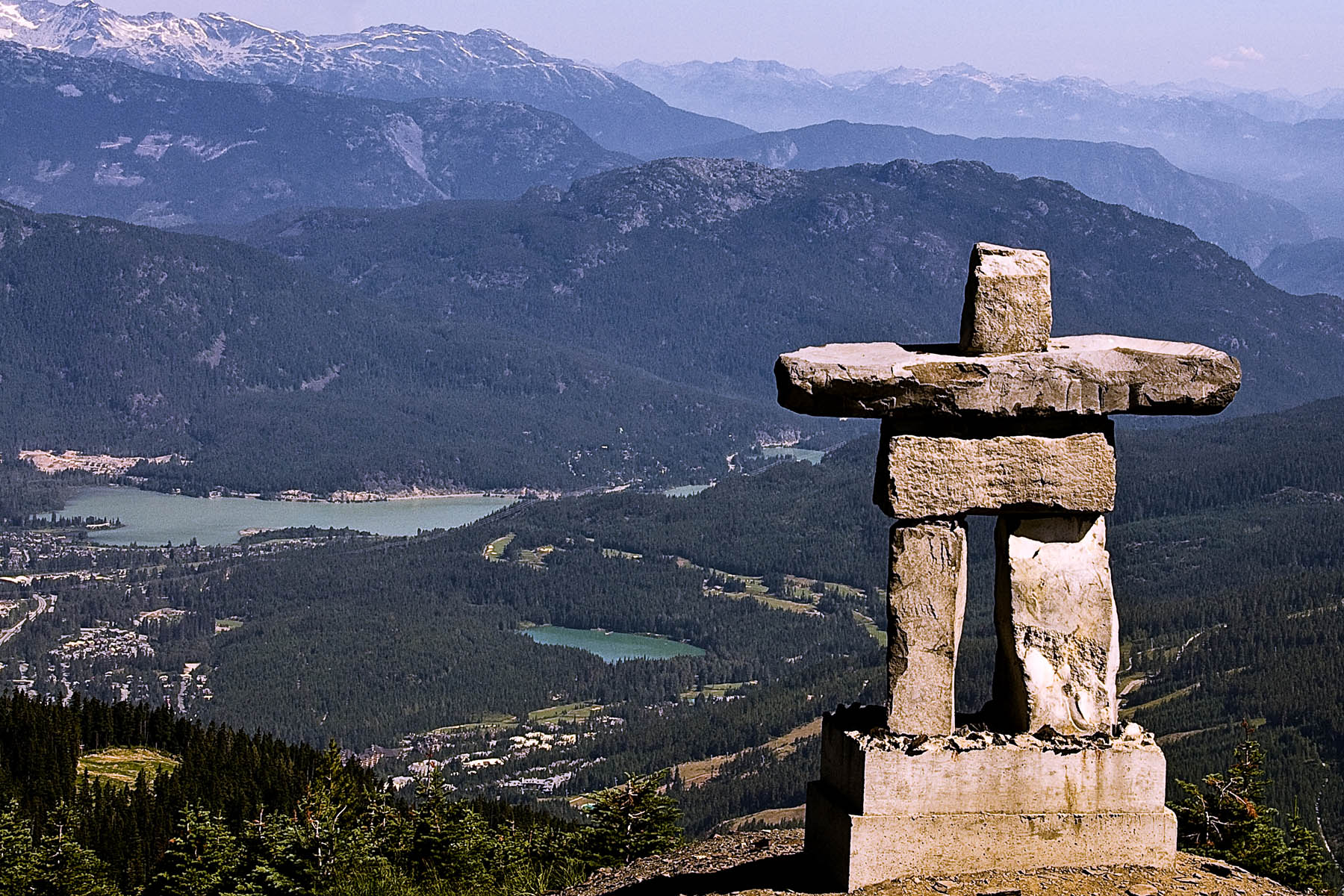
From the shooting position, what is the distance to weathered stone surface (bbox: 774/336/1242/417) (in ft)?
97.9

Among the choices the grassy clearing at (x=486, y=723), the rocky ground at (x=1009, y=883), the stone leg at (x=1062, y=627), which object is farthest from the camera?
→ the grassy clearing at (x=486, y=723)

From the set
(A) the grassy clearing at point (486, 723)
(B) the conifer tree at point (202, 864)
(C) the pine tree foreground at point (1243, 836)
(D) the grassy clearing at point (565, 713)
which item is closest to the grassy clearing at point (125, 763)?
(B) the conifer tree at point (202, 864)

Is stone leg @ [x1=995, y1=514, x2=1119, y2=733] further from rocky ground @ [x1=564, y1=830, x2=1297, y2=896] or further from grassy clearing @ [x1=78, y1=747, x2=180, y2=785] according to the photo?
grassy clearing @ [x1=78, y1=747, x2=180, y2=785]

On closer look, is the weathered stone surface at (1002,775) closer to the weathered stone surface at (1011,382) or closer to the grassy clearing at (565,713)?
the weathered stone surface at (1011,382)

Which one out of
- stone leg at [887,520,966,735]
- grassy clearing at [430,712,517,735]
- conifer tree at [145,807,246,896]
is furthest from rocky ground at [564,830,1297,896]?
grassy clearing at [430,712,517,735]

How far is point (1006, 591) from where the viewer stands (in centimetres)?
3131

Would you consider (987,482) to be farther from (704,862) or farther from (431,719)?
(431,719)

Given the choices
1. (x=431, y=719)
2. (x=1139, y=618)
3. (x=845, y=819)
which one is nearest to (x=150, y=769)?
(x=845, y=819)

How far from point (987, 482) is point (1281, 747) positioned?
329 feet

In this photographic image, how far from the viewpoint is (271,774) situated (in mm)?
80750

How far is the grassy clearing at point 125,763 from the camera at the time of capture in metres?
91.3

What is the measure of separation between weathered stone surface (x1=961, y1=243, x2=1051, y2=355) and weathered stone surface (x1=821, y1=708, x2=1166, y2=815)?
6.24m

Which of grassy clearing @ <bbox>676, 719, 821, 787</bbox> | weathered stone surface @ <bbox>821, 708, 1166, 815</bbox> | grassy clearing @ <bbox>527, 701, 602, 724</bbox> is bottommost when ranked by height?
grassy clearing @ <bbox>527, 701, 602, 724</bbox>

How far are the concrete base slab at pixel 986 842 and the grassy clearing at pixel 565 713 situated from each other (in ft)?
514
